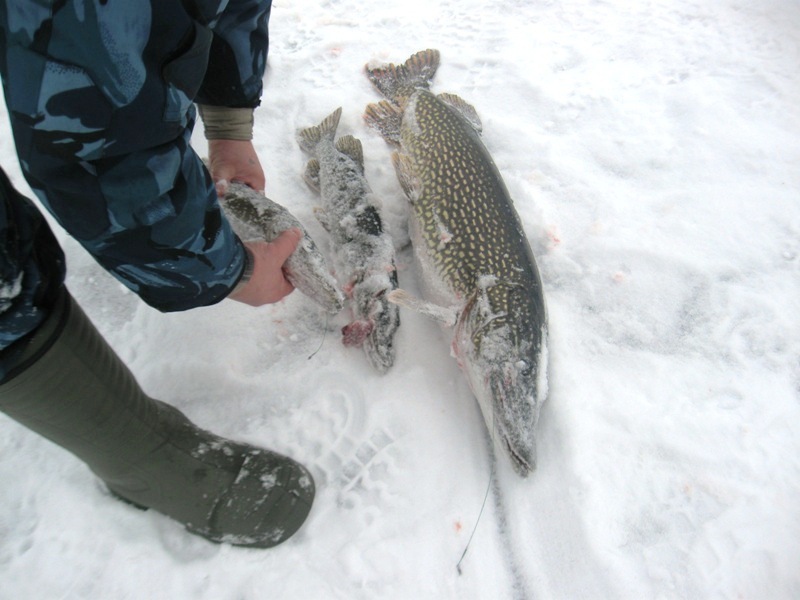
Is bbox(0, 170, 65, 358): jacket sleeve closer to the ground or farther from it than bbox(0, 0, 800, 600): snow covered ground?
farther from it

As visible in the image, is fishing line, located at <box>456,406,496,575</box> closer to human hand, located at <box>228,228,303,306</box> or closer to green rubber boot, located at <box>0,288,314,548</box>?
green rubber boot, located at <box>0,288,314,548</box>

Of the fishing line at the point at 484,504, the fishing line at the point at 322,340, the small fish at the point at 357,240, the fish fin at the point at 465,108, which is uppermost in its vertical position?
the fish fin at the point at 465,108

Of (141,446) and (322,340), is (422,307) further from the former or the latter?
(141,446)

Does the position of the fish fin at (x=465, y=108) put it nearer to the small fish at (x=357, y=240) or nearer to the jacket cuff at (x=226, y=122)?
the small fish at (x=357, y=240)

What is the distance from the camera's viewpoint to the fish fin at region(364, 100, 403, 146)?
2.94m

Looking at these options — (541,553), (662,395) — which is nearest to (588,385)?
(662,395)

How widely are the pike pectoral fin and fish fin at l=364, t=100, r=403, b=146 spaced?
128 cm

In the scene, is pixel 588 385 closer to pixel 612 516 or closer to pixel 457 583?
pixel 612 516

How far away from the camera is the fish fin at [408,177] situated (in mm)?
2473

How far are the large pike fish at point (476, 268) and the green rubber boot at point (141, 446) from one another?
0.83m

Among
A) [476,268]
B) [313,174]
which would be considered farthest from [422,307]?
[313,174]

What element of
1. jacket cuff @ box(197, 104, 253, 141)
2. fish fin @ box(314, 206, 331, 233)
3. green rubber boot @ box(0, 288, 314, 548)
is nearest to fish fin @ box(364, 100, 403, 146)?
fish fin @ box(314, 206, 331, 233)

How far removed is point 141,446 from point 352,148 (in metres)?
1.85

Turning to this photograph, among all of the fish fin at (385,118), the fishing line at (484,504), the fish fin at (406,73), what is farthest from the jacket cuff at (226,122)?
the fishing line at (484,504)
